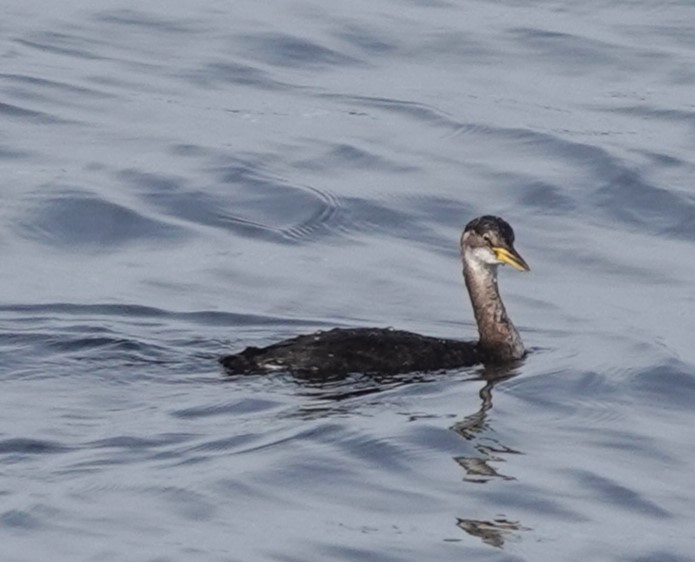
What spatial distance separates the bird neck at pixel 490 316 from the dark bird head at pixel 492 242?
106 mm

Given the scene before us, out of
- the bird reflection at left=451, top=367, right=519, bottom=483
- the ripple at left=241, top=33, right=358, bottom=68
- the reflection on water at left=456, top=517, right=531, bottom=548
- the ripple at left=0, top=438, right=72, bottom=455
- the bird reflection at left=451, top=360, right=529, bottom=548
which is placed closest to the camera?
the reflection on water at left=456, top=517, right=531, bottom=548

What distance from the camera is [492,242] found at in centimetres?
1423

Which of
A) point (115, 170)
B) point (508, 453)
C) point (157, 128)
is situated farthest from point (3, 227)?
point (508, 453)

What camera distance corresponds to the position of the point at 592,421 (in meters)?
12.8

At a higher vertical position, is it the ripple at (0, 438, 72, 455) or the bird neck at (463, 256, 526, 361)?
the bird neck at (463, 256, 526, 361)

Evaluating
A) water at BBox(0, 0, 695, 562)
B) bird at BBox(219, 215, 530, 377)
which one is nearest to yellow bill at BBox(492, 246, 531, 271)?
bird at BBox(219, 215, 530, 377)

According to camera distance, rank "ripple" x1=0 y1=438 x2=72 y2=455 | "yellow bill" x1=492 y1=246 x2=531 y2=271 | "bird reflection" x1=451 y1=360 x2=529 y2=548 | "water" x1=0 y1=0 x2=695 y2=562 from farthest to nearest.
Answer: "yellow bill" x1=492 y1=246 x2=531 y2=271, "ripple" x1=0 y1=438 x2=72 y2=455, "water" x1=0 y1=0 x2=695 y2=562, "bird reflection" x1=451 y1=360 x2=529 y2=548

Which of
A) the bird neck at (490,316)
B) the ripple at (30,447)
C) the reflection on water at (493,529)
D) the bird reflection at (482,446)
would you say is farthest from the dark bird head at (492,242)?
the ripple at (30,447)

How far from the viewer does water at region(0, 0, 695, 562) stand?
10898mm

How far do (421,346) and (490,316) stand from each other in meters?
0.83

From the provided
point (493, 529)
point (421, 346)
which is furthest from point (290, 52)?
point (493, 529)

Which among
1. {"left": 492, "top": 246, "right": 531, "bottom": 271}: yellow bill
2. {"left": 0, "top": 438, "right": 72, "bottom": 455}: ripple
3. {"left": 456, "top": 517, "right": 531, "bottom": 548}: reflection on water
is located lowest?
{"left": 456, "top": 517, "right": 531, "bottom": 548}: reflection on water

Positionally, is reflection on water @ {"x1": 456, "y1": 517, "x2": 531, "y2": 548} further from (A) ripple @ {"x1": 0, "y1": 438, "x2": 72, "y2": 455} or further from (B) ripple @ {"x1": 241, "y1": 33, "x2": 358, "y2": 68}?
(B) ripple @ {"x1": 241, "y1": 33, "x2": 358, "y2": 68}

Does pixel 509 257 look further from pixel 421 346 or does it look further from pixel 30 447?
pixel 30 447
